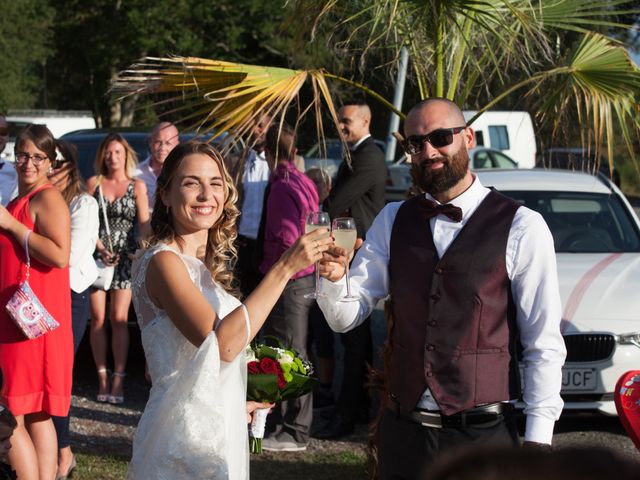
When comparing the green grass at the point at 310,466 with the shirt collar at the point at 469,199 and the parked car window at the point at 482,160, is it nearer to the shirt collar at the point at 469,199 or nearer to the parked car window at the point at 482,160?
the shirt collar at the point at 469,199

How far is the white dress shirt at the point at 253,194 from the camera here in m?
7.86

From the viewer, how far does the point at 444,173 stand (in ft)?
11.2

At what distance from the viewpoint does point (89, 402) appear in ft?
25.5

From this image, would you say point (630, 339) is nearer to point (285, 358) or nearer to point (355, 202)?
point (355, 202)

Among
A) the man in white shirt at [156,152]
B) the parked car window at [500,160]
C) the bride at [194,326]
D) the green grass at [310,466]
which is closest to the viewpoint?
the bride at [194,326]

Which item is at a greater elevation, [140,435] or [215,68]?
[215,68]

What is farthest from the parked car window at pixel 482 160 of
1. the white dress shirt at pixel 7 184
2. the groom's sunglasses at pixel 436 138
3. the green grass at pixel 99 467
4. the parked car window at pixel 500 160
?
the groom's sunglasses at pixel 436 138

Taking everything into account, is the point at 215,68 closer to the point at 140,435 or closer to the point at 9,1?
the point at 140,435

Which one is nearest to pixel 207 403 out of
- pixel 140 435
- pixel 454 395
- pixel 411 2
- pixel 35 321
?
pixel 140 435

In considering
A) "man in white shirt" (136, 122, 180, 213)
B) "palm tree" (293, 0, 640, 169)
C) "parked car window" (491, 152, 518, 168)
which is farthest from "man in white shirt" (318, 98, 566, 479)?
"parked car window" (491, 152, 518, 168)

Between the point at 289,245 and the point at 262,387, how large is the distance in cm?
285

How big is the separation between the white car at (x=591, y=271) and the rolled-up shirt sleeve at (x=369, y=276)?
317cm

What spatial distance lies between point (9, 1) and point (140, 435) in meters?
39.3

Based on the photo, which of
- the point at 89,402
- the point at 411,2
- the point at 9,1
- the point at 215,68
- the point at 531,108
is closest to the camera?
the point at 215,68
